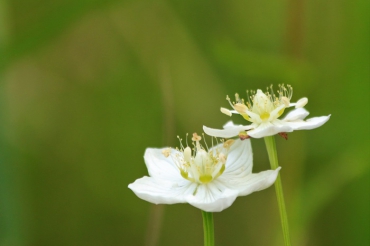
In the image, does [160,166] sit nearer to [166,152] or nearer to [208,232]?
[166,152]

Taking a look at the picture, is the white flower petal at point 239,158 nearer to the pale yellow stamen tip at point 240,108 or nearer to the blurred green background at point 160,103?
the pale yellow stamen tip at point 240,108

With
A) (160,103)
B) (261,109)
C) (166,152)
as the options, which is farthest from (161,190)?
(160,103)

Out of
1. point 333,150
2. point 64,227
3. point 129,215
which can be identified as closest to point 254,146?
point 333,150

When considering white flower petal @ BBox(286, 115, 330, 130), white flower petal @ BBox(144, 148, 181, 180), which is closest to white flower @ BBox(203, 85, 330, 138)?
white flower petal @ BBox(286, 115, 330, 130)

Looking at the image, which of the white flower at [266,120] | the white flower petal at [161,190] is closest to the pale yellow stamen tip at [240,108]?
the white flower at [266,120]

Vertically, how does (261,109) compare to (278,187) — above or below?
above

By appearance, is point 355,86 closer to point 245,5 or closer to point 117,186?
point 245,5
